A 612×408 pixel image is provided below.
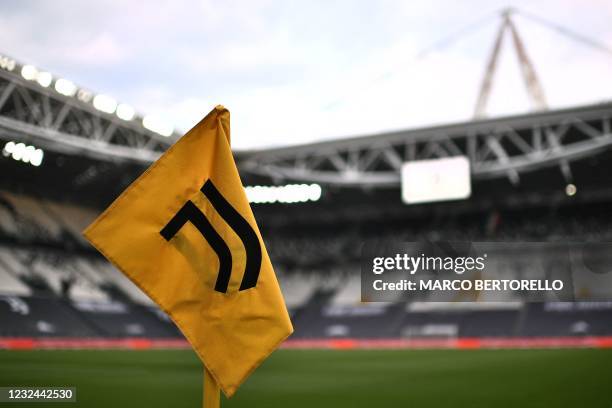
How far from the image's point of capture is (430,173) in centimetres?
2470

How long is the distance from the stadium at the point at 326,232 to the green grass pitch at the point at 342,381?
190mm

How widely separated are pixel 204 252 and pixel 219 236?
0.09 metres

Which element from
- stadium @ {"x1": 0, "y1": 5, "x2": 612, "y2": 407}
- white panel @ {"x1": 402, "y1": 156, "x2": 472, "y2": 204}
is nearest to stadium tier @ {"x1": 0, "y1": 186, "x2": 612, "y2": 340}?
stadium @ {"x1": 0, "y1": 5, "x2": 612, "y2": 407}

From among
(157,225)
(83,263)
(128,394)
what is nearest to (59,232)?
(83,263)

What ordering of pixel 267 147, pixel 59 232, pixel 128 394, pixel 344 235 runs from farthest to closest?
pixel 344 235
pixel 59 232
pixel 267 147
pixel 128 394

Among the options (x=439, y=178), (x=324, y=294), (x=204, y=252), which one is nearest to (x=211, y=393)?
(x=204, y=252)

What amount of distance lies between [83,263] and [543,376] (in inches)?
917

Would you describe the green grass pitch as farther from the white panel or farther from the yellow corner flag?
the white panel

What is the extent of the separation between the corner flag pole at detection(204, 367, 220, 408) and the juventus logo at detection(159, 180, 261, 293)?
0.41 meters

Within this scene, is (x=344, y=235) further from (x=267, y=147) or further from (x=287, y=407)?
(x=287, y=407)

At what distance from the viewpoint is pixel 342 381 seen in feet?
39.5

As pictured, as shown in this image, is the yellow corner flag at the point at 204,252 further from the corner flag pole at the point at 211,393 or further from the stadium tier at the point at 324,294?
the stadium tier at the point at 324,294

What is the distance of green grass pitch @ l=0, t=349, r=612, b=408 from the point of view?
346 inches

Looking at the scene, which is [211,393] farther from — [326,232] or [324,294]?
[326,232]
